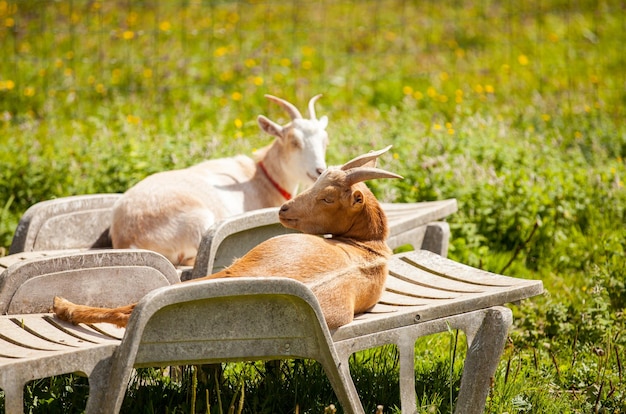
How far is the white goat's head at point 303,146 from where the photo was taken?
5.39m

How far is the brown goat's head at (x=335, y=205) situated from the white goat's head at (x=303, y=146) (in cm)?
168

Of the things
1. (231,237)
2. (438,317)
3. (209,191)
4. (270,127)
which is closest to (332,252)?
(438,317)

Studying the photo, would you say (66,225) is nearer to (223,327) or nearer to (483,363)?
(223,327)

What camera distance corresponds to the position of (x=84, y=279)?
Answer: 3621 mm

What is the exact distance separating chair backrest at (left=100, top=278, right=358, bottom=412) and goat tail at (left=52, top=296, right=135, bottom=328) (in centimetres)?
25

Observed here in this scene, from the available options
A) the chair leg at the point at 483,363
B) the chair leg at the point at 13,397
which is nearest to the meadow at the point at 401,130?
the chair leg at the point at 483,363

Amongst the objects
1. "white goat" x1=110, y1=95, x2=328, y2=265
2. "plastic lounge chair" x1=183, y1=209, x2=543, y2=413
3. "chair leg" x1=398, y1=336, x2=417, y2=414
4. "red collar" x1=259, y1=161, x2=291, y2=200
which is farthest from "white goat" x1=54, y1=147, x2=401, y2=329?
"red collar" x1=259, y1=161, x2=291, y2=200

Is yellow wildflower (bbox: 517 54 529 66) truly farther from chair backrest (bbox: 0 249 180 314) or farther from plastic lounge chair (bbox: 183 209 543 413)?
chair backrest (bbox: 0 249 180 314)

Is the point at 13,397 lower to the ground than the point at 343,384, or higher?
higher

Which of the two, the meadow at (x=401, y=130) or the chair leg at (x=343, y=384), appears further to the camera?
the meadow at (x=401, y=130)

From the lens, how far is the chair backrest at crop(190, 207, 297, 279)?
401 centimetres

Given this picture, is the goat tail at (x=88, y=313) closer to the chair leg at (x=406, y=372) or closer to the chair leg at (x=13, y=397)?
the chair leg at (x=13, y=397)

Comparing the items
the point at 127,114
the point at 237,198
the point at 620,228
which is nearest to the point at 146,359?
the point at 237,198

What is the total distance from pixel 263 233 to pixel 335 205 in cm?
76
